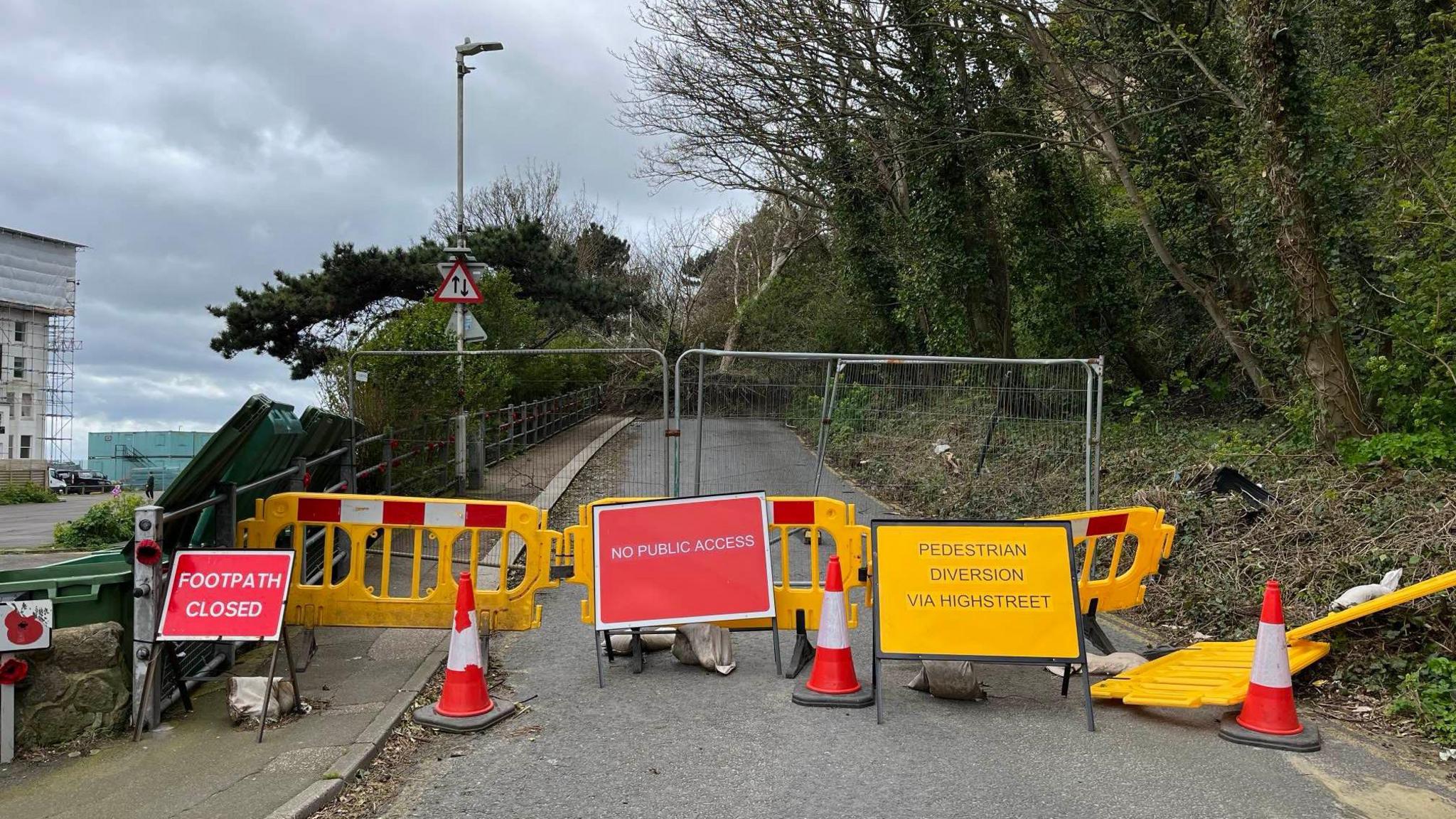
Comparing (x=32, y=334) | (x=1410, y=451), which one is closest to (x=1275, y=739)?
(x=1410, y=451)

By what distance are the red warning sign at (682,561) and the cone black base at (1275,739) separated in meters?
2.81

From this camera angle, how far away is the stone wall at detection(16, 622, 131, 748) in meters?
5.02

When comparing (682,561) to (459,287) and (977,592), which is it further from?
(459,287)

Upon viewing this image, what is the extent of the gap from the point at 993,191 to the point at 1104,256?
8.74 feet

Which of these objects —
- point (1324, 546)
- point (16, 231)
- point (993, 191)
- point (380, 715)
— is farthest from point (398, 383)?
point (16, 231)

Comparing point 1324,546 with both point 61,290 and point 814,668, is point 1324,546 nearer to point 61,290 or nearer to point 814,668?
point 814,668

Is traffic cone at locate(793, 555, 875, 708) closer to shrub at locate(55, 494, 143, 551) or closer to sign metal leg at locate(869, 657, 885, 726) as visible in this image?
sign metal leg at locate(869, 657, 885, 726)

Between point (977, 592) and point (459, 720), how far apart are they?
10.3 ft

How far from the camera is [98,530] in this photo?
16953 millimetres

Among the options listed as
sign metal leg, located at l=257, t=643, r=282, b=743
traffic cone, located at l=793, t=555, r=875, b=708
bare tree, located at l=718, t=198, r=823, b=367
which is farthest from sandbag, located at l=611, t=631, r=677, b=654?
bare tree, located at l=718, t=198, r=823, b=367

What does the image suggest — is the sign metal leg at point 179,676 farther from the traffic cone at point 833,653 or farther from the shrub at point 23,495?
the shrub at point 23,495

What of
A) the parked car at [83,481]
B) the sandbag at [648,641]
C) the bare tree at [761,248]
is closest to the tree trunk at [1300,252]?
the sandbag at [648,641]

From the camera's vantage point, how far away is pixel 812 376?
10523 mm

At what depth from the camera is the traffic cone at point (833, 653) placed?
5973 millimetres
